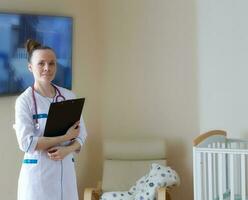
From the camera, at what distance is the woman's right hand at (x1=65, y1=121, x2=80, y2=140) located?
2.06 metres

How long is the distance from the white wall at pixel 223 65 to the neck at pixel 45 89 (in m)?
1.51

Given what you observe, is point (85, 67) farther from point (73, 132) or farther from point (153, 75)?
point (73, 132)

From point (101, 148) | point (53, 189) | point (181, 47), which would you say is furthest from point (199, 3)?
point (53, 189)

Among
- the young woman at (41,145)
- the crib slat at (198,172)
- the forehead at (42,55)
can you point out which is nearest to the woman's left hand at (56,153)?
the young woman at (41,145)

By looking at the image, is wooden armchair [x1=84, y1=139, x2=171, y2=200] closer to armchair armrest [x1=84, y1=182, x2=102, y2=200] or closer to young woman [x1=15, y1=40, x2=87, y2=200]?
armchair armrest [x1=84, y1=182, x2=102, y2=200]

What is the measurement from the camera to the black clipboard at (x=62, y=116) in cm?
194

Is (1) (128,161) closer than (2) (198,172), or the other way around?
(2) (198,172)

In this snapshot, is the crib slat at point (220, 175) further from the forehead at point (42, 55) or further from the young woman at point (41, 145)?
the forehead at point (42, 55)

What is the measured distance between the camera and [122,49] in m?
3.74

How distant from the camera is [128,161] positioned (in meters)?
3.44

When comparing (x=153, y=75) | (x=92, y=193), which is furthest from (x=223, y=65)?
(x=92, y=193)

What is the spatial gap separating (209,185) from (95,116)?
5.13 feet

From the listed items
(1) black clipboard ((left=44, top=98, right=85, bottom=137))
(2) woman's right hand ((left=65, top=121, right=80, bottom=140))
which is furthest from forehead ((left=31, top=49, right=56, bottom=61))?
(2) woman's right hand ((left=65, top=121, right=80, bottom=140))

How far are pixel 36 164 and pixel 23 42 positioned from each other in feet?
4.75
